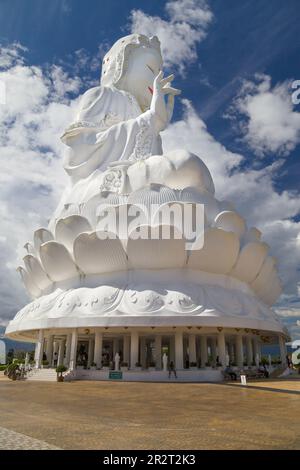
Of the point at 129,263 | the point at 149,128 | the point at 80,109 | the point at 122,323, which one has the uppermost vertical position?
the point at 80,109

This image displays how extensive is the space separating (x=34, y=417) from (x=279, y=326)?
808 inches

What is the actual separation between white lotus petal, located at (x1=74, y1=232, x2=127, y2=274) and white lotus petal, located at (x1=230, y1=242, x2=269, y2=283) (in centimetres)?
764

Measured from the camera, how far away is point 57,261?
24578mm

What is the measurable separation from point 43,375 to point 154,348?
762 centimetres

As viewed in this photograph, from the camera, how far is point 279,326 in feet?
83.9

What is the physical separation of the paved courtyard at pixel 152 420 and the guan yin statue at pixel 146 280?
23.5 ft

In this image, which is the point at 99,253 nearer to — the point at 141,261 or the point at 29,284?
the point at 141,261

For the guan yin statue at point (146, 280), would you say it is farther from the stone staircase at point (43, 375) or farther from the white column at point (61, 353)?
the stone staircase at point (43, 375)

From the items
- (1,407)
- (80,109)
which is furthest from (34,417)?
(80,109)

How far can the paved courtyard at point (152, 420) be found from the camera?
6.37 meters

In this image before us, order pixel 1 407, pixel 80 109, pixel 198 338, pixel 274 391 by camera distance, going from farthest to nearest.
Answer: pixel 80 109 → pixel 198 338 → pixel 274 391 → pixel 1 407

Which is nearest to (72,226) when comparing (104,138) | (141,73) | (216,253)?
(216,253)

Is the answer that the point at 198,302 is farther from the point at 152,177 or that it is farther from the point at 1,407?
the point at 1,407

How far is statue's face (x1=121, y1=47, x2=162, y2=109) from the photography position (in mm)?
39688
